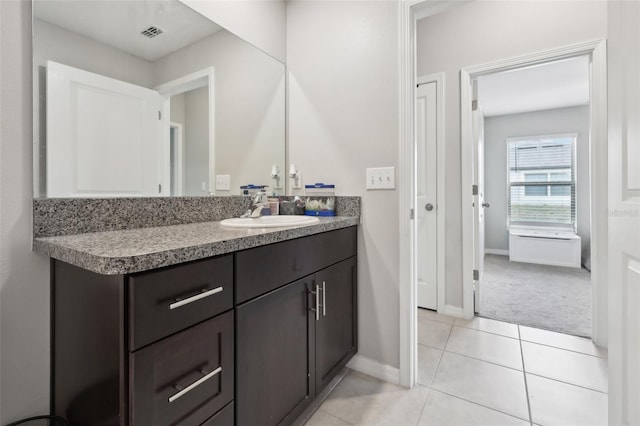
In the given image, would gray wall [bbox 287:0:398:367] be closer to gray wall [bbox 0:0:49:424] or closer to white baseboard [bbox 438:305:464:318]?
white baseboard [bbox 438:305:464:318]

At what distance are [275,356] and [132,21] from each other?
4.78 ft

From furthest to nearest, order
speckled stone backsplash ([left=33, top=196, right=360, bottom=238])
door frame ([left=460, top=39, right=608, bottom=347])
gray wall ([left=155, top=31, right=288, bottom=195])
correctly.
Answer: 1. door frame ([left=460, top=39, right=608, bottom=347])
2. gray wall ([left=155, top=31, right=288, bottom=195])
3. speckled stone backsplash ([left=33, top=196, right=360, bottom=238])

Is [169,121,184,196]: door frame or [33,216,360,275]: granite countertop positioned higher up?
[169,121,184,196]: door frame

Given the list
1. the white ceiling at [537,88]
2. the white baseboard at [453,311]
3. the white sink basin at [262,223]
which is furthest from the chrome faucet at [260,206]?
the white ceiling at [537,88]

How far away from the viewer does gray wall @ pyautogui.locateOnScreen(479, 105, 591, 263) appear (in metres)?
4.59

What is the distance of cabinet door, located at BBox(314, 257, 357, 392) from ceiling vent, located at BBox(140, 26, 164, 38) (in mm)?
1273

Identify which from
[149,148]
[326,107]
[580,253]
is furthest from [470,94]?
[580,253]

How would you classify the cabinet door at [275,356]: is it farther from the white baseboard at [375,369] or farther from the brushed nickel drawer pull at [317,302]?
the white baseboard at [375,369]

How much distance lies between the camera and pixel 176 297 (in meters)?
0.75

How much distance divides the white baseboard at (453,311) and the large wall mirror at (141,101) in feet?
6.45

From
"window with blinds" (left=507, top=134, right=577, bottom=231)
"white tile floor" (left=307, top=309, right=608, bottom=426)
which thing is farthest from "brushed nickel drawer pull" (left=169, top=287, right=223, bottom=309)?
"window with blinds" (left=507, top=134, right=577, bottom=231)

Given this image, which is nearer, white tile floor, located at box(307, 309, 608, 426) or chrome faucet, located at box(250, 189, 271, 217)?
white tile floor, located at box(307, 309, 608, 426)

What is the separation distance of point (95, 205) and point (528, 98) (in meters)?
5.26

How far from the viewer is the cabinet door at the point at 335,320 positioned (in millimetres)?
1372
